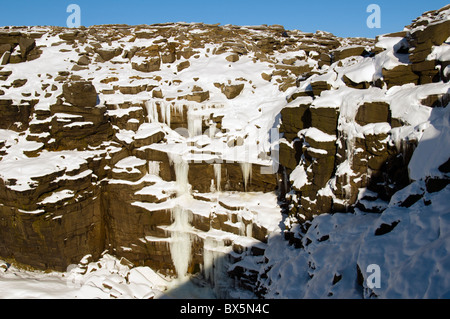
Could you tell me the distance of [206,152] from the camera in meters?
19.6

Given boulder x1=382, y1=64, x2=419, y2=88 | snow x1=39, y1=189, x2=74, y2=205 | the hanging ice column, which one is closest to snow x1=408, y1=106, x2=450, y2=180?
boulder x1=382, y1=64, x2=419, y2=88

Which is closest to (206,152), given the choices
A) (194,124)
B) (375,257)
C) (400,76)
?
(194,124)

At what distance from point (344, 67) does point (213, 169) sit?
32.5 ft

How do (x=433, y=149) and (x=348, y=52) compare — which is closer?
(x=433, y=149)

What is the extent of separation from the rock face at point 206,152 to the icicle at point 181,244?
0.23ft

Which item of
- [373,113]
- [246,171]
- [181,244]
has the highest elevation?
[373,113]

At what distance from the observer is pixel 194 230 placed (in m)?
18.4

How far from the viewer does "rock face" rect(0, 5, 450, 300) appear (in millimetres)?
12555

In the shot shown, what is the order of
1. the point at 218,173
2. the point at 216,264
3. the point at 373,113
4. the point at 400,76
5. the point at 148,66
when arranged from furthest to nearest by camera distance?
1. the point at 148,66
2. the point at 218,173
3. the point at 216,264
4. the point at 400,76
5. the point at 373,113

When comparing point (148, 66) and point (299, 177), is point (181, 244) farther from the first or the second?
point (148, 66)

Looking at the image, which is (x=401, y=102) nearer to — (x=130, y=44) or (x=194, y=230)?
(x=194, y=230)

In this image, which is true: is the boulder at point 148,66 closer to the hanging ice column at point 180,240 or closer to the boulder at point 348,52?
the hanging ice column at point 180,240

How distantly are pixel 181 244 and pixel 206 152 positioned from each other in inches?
241
